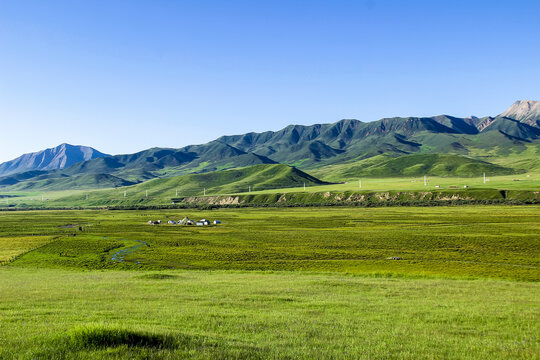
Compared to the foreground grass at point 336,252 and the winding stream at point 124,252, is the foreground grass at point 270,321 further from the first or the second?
the winding stream at point 124,252

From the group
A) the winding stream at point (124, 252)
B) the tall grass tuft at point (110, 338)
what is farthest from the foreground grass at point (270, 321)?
the winding stream at point (124, 252)

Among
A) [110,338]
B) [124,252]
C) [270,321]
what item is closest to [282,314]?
[270,321]

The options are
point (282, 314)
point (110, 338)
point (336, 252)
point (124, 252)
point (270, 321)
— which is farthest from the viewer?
point (124, 252)

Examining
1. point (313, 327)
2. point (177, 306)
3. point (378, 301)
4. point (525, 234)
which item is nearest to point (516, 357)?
point (313, 327)

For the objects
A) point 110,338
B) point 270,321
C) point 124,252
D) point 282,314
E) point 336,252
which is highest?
point 110,338

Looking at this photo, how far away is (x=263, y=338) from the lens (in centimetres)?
1656

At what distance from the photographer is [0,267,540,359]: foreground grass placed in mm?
13273

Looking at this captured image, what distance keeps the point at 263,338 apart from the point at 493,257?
236 ft

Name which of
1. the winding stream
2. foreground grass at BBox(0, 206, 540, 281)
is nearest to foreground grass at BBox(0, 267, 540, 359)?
foreground grass at BBox(0, 206, 540, 281)

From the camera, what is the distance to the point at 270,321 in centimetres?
2069

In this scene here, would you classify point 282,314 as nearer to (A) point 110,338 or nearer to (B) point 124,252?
(A) point 110,338

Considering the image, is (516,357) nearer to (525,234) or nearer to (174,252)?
(174,252)

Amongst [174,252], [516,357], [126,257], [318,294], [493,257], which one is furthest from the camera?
[174,252]

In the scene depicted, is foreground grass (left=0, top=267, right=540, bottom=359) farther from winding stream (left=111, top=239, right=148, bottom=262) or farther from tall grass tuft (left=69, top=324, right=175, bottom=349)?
winding stream (left=111, top=239, right=148, bottom=262)
